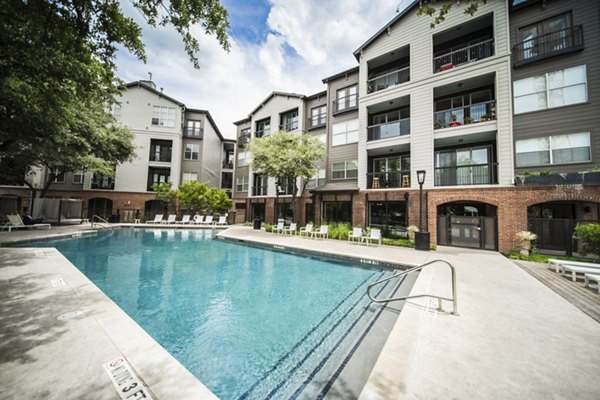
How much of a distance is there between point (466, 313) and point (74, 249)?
48.7 feet

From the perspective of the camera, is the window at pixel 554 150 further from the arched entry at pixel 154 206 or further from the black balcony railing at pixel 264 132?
the arched entry at pixel 154 206

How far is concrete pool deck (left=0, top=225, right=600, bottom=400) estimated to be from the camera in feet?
7.07

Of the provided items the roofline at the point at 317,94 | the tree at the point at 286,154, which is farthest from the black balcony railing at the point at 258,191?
the roofline at the point at 317,94

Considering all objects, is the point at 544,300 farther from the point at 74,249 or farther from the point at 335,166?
the point at 74,249

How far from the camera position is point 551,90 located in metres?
10.3

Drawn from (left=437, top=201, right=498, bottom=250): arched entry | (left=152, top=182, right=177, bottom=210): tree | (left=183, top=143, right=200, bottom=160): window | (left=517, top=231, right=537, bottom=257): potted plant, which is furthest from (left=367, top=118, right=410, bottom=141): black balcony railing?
(left=183, top=143, right=200, bottom=160): window

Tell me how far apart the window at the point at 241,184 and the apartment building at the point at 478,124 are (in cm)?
1278

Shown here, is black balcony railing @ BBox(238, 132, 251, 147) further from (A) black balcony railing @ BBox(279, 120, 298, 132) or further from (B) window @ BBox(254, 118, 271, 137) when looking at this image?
(A) black balcony railing @ BBox(279, 120, 298, 132)

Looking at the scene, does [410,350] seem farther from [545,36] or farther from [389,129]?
[545,36]

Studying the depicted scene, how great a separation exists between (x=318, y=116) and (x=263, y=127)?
7062 millimetres

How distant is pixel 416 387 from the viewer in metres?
2.19

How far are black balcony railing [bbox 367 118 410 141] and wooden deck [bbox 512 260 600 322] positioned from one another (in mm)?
9305

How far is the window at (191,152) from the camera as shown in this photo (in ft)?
85.3

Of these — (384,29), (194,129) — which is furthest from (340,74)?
(194,129)
